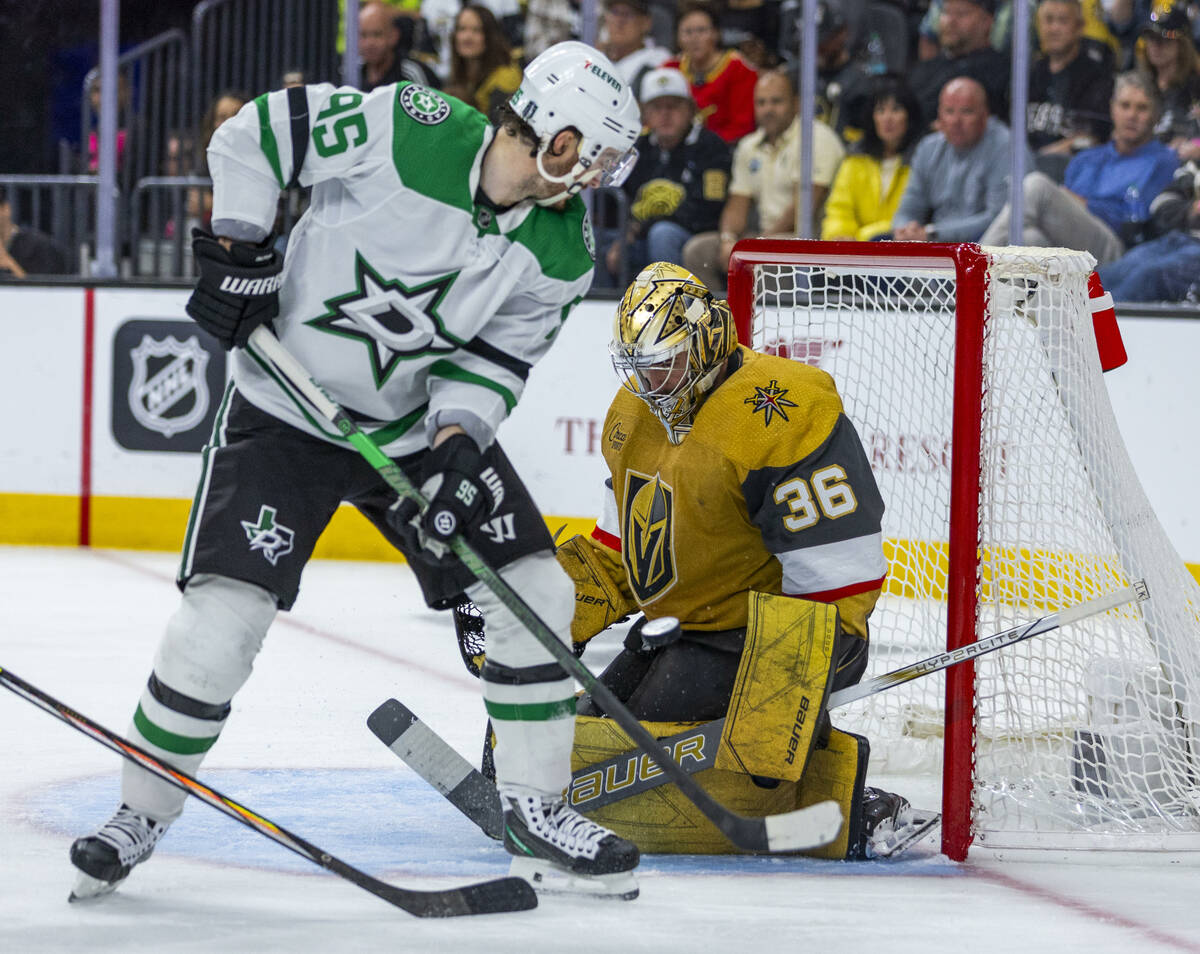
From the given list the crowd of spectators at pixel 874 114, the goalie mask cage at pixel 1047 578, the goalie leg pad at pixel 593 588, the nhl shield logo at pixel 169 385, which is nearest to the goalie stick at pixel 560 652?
the goalie mask cage at pixel 1047 578

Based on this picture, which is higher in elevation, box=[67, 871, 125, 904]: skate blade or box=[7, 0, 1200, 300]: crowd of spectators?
box=[7, 0, 1200, 300]: crowd of spectators

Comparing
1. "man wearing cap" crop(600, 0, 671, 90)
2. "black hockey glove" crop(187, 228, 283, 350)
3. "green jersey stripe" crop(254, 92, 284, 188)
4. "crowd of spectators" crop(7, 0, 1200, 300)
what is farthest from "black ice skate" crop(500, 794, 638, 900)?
"man wearing cap" crop(600, 0, 671, 90)

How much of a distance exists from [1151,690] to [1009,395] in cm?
55

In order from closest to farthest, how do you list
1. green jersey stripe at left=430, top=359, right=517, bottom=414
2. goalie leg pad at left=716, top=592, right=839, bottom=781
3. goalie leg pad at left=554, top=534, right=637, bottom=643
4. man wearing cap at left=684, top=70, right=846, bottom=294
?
green jersey stripe at left=430, top=359, right=517, bottom=414 < goalie leg pad at left=716, top=592, right=839, bottom=781 < goalie leg pad at left=554, top=534, right=637, bottom=643 < man wearing cap at left=684, top=70, right=846, bottom=294

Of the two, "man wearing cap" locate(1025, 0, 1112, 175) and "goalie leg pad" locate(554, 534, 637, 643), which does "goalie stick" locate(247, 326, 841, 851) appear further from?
"man wearing cap" locate(1025, 0, 1112, 175)

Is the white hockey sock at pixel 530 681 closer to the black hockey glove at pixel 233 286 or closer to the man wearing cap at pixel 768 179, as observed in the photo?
the black hockey glove at pixel 233 286

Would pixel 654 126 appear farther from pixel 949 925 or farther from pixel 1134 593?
pixel 949 925

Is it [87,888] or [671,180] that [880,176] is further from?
[87,888]

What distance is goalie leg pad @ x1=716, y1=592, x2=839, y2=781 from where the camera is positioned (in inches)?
93.4

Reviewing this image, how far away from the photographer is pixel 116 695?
3.51 metres

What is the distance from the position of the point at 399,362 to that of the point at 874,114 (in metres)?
3.69

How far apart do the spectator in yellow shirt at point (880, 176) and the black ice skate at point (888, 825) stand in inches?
128

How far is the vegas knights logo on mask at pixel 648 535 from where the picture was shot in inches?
102

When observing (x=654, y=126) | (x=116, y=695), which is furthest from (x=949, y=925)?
(x=654, y=126)
